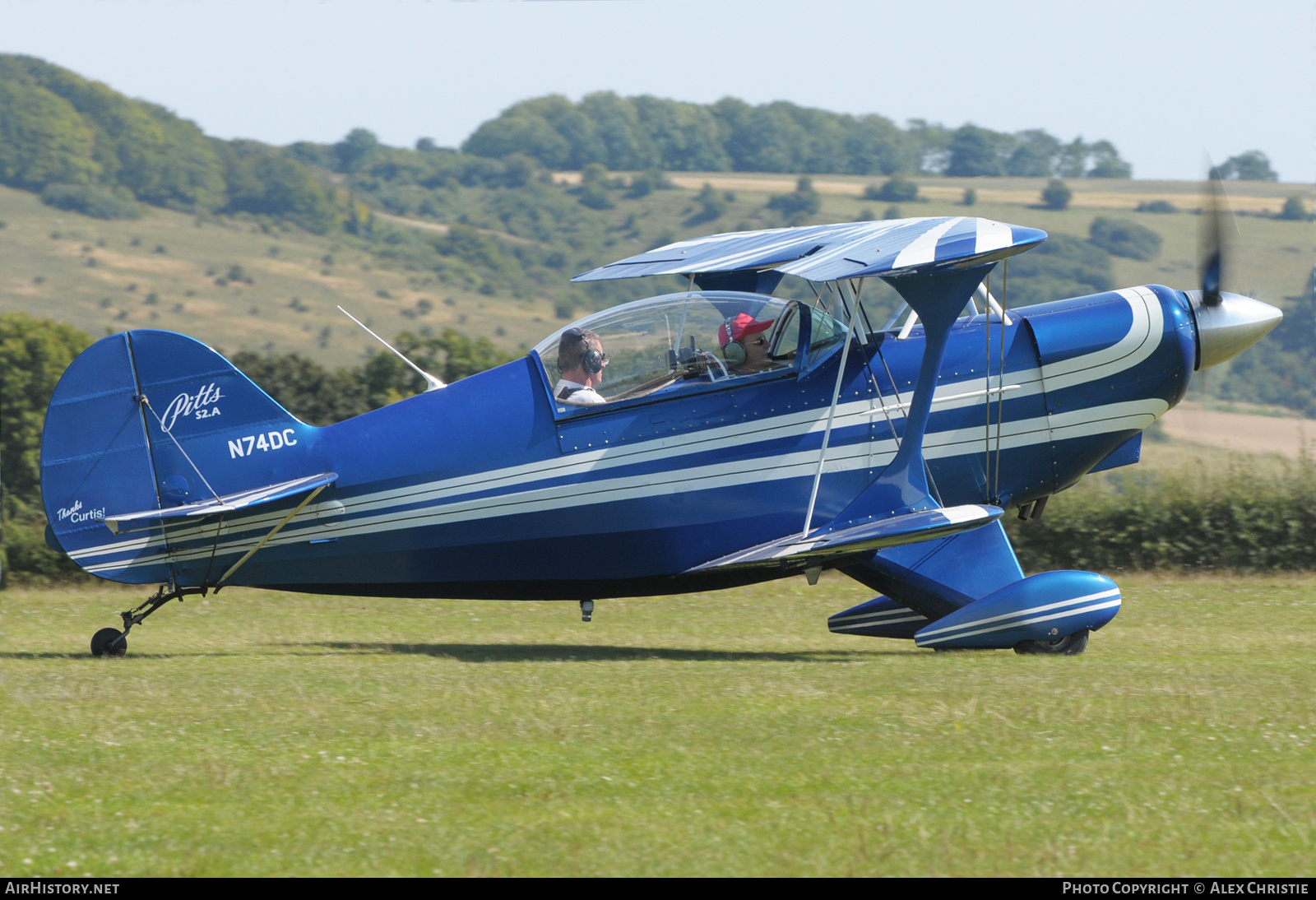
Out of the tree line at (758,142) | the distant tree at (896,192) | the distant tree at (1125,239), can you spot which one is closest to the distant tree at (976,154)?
the tree line at (758,142)

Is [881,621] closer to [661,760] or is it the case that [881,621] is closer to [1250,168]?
[661,760]

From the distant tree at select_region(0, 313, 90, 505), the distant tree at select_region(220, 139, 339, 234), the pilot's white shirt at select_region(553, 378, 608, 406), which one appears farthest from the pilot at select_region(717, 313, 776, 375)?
the distant tree at select_region(220, 139, 339, 234)

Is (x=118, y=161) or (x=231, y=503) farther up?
(x=118, y=161)

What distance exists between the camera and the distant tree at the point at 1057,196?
87062 mm

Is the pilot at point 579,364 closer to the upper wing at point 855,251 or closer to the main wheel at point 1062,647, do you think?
the upper wing at point 855,251

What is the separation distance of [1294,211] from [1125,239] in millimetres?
12000

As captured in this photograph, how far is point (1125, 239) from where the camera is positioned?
78938 mm

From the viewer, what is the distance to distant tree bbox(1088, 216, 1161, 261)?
7831 cm

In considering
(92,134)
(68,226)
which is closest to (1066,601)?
(68,226)

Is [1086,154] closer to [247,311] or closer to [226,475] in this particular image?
[247,311]

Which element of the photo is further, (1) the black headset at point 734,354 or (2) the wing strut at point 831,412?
(1) the black headset at point 734,354

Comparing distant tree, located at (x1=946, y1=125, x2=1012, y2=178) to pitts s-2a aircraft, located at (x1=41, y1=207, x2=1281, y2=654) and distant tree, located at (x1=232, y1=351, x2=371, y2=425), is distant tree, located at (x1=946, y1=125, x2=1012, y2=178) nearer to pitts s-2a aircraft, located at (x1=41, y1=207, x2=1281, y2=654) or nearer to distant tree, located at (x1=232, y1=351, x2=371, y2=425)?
distant tree, located at (x1=232, y1=351, x2=371, y2=425)

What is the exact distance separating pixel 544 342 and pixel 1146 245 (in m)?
75.5

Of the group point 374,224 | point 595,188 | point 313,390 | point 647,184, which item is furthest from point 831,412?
point 595,188
